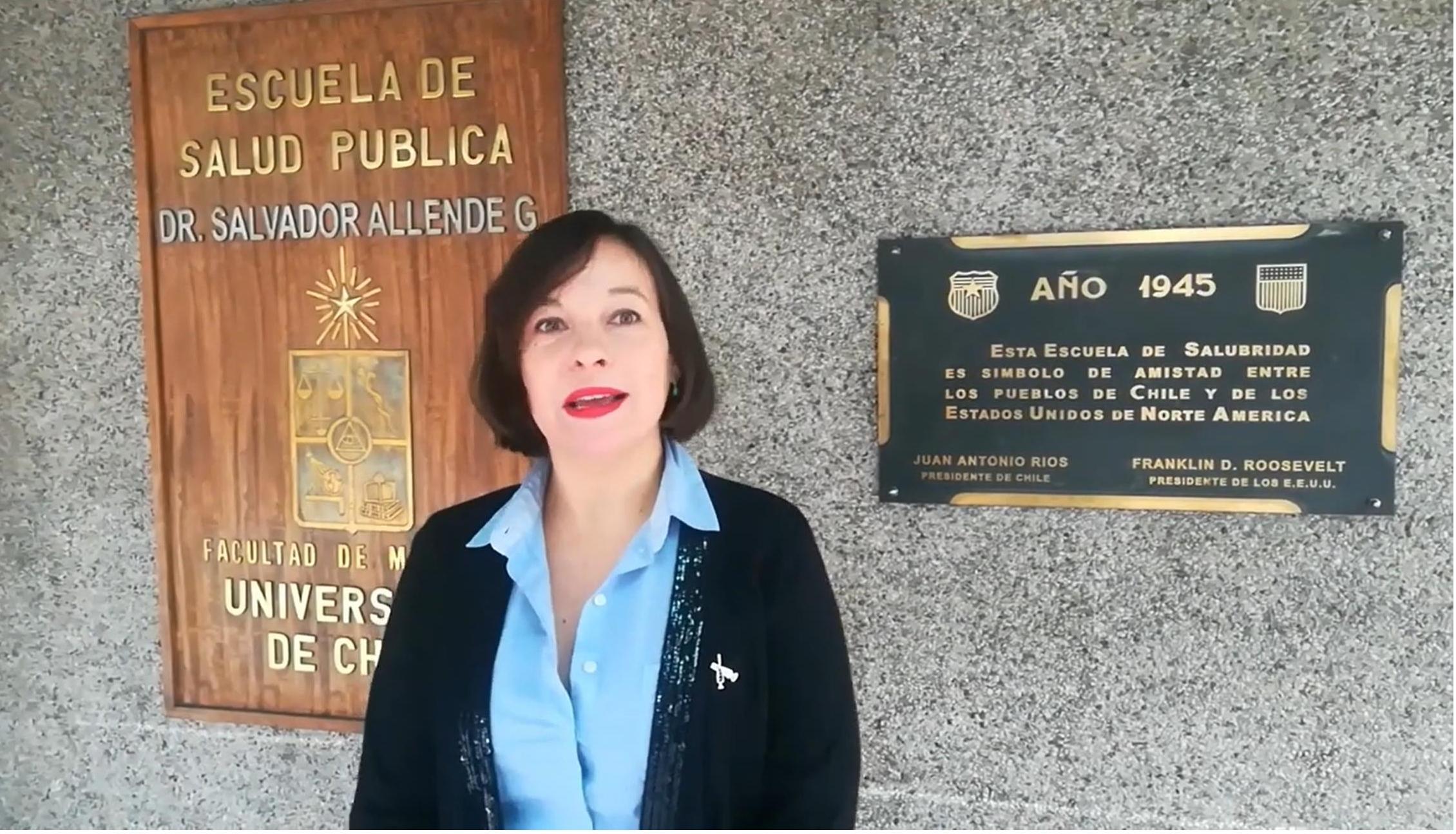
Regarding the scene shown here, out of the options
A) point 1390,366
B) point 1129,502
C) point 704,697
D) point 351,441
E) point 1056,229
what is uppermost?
point 1056,229

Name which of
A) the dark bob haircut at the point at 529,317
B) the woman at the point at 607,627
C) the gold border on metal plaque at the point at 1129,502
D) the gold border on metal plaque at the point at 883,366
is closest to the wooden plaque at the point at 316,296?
the dark bob haircut at the point at 529,317

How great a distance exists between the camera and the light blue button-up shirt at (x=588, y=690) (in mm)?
1289

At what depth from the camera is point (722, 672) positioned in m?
1.29

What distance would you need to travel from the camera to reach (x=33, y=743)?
84.7 inches

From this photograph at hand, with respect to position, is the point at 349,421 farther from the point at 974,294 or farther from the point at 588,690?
the point at 974,294

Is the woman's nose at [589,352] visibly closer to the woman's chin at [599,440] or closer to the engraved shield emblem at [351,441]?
the woman's chin at [599,440]

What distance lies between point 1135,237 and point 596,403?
908 millimetres

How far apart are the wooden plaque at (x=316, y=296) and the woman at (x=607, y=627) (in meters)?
0.46

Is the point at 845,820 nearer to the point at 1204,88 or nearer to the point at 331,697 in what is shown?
the point at 331,697

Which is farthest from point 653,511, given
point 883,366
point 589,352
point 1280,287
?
point 1280,287

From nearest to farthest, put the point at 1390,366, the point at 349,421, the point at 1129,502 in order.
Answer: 1. the point at 1390,366
2. the point at 1129,502
3. the point at 349,421

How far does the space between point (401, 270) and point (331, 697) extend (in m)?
0.83

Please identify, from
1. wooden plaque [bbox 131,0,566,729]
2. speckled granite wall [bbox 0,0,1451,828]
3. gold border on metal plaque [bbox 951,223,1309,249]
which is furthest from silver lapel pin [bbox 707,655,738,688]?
gold border on metal plaque [bbox 951,223,1309,249]

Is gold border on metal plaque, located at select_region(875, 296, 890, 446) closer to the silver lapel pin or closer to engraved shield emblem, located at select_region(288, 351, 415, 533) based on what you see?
the silver lapel pin
